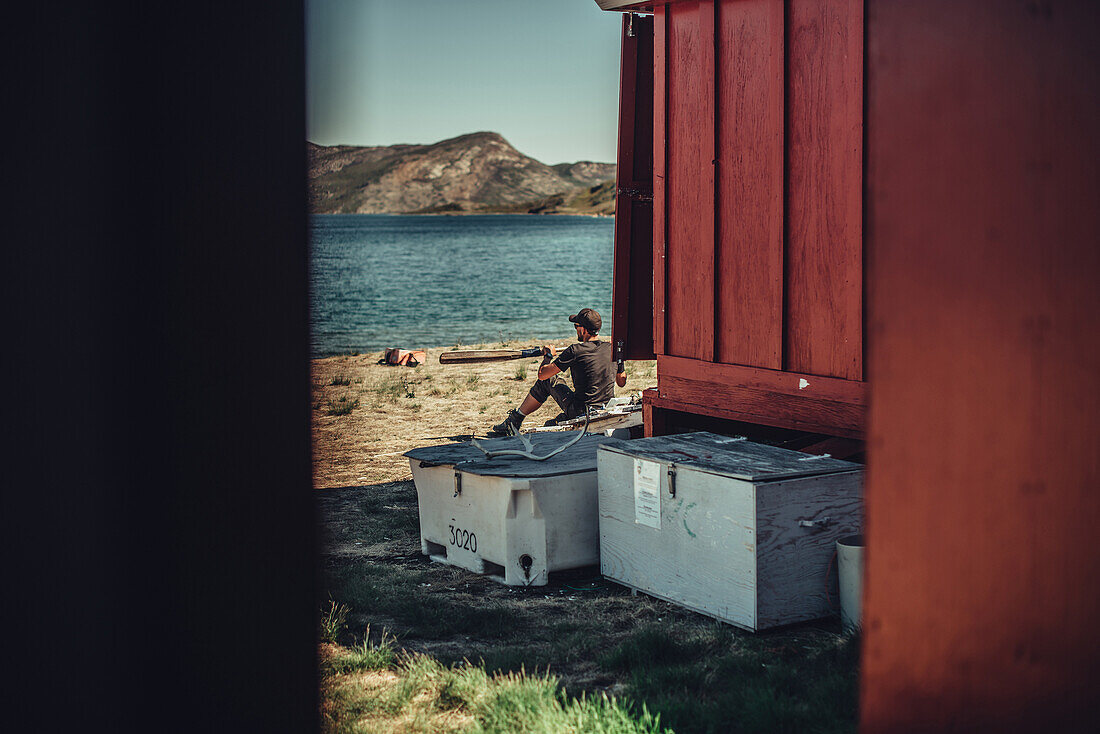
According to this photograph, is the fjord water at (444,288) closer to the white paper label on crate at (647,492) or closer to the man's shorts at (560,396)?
the white paper label on crate at (647,492)

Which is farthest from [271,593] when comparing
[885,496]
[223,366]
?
[885,496]

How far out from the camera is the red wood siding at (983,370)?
5.24ft

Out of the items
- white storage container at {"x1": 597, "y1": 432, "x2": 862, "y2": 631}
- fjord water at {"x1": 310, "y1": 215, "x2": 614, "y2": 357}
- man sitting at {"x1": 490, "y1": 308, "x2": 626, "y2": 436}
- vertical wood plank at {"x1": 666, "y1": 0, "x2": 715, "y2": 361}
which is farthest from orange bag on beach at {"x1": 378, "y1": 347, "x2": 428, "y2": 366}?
white storage container at {"x1": 597, "y1": 432, "x2": 862, "y2": 631}

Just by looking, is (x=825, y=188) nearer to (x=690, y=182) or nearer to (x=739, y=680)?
(x=690, y=182)

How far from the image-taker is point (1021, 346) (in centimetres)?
161

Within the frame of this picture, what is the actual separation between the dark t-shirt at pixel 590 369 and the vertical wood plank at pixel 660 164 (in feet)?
9.04

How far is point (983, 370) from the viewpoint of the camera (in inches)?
64.1

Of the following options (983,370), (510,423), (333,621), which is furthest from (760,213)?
(510,423)

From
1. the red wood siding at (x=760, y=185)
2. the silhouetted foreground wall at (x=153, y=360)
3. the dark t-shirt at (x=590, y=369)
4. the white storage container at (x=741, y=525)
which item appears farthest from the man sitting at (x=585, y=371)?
the silhouetted foreground wall at (x=153, y=360)

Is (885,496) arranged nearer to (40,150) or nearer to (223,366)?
(223,366)

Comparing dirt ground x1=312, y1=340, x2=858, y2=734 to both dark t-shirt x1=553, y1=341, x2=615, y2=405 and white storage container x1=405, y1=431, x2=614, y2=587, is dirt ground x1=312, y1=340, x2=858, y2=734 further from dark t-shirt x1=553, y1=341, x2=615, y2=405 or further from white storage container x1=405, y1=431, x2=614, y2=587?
dark t-shirt x1=553, y1=341, x2=615, y2=405

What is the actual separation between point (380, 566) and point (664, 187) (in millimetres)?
3016

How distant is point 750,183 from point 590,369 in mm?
3740

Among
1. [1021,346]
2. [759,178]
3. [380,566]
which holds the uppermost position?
[759,178]
